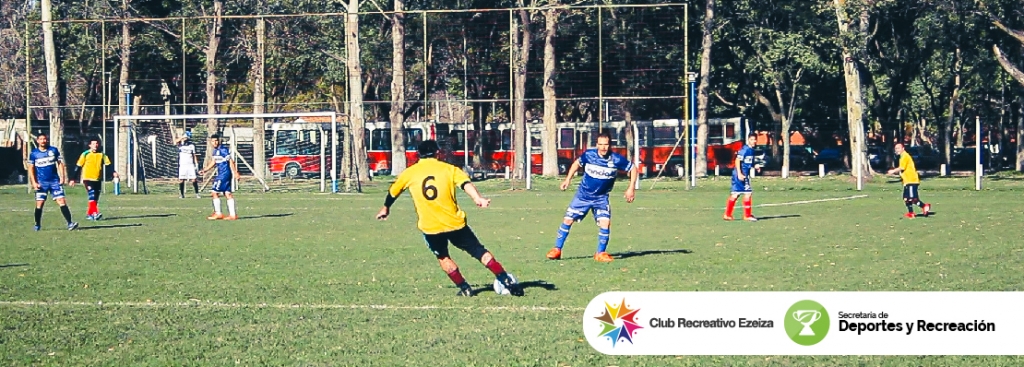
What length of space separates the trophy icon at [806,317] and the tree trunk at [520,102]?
35847 mm

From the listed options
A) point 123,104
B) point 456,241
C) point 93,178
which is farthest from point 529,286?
point 123,104

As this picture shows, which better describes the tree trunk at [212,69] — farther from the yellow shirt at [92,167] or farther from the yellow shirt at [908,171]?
the yellow shirt at [908,171]

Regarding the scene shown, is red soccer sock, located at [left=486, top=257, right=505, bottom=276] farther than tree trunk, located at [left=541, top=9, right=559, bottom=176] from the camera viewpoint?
No

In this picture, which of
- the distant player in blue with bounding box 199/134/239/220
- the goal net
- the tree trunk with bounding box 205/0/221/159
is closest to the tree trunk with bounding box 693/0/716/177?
the goal net

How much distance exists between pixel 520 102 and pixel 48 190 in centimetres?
2376

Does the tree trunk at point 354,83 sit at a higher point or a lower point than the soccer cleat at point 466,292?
higher

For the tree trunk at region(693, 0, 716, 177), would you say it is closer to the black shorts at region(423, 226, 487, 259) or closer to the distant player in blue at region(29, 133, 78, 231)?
the distant player in blue at region(29, 133, 78, 231)

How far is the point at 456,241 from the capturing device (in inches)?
497

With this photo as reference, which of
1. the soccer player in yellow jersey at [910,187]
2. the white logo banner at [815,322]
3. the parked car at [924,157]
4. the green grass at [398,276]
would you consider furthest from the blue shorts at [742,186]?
the parked car at [924,157]

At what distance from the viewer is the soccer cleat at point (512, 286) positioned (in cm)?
1261

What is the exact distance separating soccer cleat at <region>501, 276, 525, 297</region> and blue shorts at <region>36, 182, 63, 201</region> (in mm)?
13272

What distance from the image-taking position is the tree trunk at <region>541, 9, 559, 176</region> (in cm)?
4484

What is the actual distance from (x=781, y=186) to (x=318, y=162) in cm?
1605

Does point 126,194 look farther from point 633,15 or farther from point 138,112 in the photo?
point 633,15
